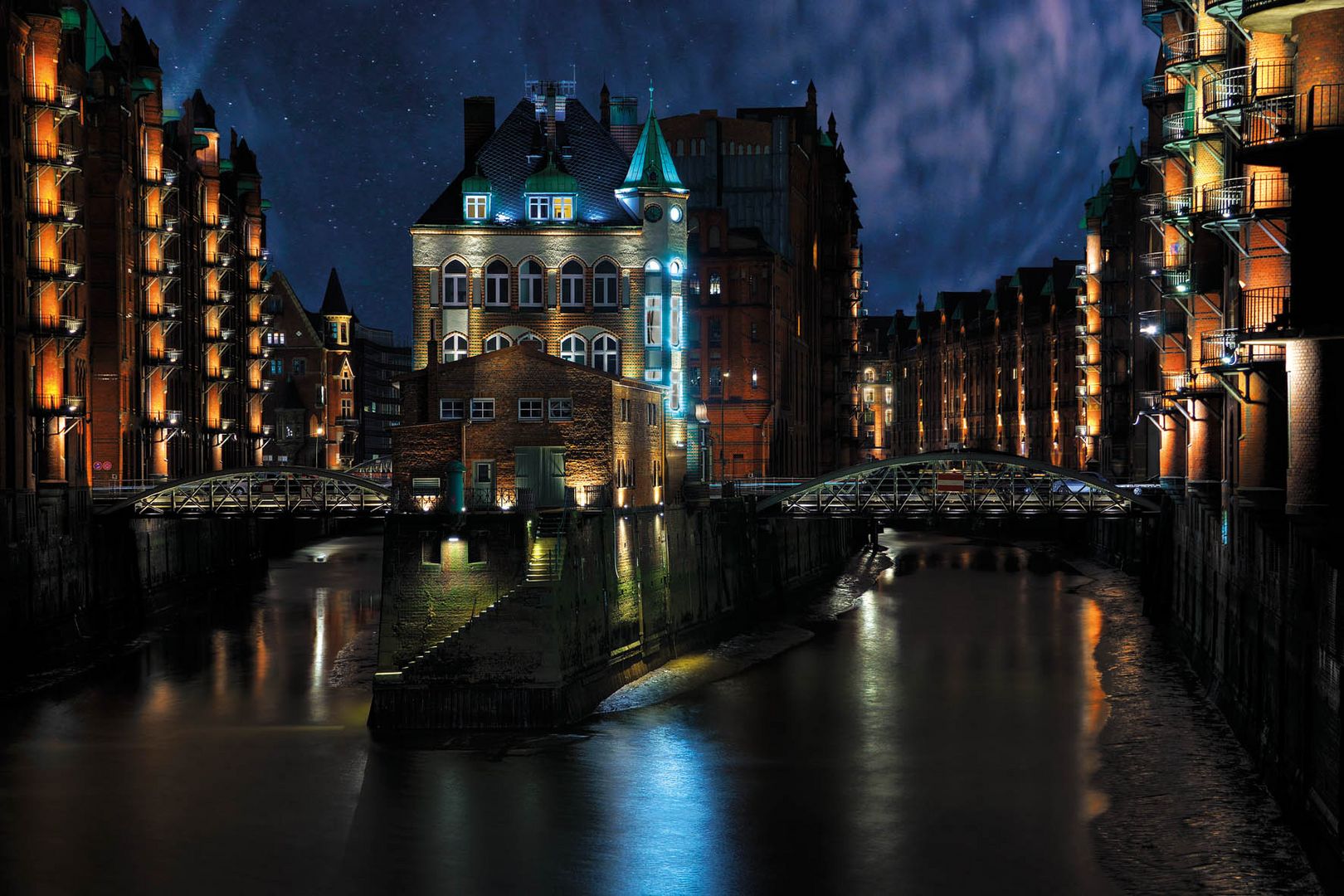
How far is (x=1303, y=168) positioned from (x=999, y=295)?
444ft

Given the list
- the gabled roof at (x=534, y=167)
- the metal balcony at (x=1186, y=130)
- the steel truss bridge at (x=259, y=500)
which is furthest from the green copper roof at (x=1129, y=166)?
the steel truss bridge at (x=259, y=500)

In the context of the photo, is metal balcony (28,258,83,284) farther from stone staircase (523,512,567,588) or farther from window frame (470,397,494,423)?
stone staircase (523,512,567,588)

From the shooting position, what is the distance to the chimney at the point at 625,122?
267ft

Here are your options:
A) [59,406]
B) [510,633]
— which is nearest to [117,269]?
[59,406]

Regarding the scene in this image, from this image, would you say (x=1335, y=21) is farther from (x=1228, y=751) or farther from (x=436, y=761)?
(x=436, y=761)

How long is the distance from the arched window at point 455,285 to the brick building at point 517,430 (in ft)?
50.8

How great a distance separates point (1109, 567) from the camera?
99.9m

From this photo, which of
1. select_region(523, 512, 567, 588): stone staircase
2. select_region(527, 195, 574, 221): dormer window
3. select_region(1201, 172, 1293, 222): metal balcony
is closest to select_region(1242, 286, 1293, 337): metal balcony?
select_region(1201, 172, 1293, 222): metal balcony

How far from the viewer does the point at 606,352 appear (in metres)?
69.3

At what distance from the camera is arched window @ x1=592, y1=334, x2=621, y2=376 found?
6919cm

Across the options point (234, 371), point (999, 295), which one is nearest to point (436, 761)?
point (234, 371)

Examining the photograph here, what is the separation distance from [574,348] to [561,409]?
57.1 ft

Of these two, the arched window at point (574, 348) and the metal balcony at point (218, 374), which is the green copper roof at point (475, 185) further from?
the metal balcony at point (218, 374)

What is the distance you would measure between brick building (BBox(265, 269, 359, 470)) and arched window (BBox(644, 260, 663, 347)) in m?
80.4
